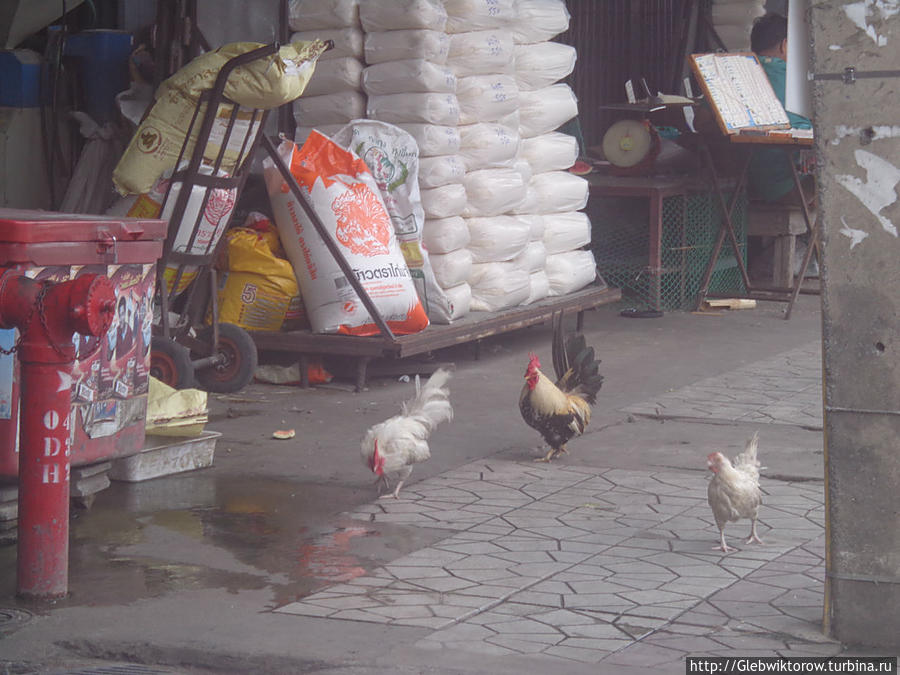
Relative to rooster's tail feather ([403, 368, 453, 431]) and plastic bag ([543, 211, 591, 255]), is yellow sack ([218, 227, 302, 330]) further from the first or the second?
plastic bag ([543, 211, 591, 255])

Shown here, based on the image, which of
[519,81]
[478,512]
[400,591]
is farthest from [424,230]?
[400,591]

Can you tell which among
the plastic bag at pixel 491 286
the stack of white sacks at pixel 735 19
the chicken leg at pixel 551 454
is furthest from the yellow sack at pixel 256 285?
the stack of white sacks at pixel 735 19

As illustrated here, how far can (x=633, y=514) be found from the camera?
5453 millimetres

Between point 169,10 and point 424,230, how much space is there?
2.17m

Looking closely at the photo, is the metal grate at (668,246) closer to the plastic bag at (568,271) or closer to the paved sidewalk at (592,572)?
the plastic bag at (568,271)

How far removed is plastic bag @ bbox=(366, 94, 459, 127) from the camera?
27.0 feet

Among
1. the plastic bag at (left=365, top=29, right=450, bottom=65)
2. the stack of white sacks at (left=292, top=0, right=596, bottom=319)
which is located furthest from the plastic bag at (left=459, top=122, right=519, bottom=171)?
the plastic bag at (left=365, top=29, right=450, bottom=65)

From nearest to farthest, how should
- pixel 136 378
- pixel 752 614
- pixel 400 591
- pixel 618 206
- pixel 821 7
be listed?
1. pixel 821 7
2. pixel 752 614
3. pixel 400 591
4. pixel 136 378
5. pixel 618 206

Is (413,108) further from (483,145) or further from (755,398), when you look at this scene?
(755,398)

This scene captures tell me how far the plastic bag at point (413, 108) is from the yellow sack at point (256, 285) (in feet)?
3.67

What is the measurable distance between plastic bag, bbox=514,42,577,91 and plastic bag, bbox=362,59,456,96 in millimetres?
1152

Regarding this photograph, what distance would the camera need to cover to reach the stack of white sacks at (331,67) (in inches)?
330

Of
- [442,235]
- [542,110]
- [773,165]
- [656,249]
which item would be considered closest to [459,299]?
[442,235]

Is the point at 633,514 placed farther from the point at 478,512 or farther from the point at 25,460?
the point at 25,460
